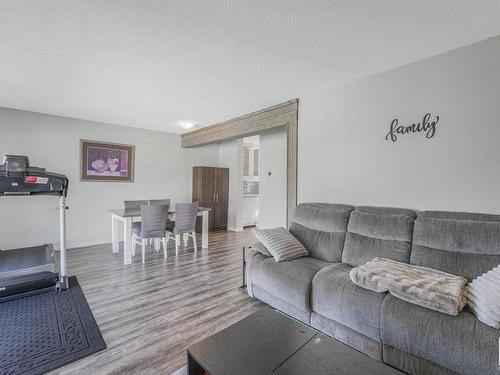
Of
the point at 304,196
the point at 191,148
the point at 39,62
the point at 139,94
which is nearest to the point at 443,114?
the point at 304,196

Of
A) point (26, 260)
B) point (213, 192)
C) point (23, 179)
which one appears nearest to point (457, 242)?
point (23, 179)

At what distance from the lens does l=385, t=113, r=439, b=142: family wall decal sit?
2.39 meters

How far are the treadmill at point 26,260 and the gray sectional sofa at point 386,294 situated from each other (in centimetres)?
234

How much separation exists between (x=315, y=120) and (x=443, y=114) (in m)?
1.38

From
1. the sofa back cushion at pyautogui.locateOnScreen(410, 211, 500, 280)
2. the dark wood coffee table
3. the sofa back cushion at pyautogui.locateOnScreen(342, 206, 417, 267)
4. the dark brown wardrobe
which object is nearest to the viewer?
the dark wood coffee table

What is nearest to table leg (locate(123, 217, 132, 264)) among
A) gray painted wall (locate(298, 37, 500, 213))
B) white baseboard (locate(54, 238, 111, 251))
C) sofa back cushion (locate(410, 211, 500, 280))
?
white baseboard (locate(54, 238, 111, 251))

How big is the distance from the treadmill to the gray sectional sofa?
2.34 meters

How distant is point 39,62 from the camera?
2.53 m

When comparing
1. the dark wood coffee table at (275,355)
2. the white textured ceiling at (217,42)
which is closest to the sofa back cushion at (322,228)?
the dark wood coffee table at (275,355)

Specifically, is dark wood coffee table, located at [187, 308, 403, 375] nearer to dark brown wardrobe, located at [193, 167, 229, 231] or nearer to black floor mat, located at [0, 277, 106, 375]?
black floor mat, located at [0, 277, 106, 375]

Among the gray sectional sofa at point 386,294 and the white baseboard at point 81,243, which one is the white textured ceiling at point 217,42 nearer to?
the gray sectional sofa at point 386,294

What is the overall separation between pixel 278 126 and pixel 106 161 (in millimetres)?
3538

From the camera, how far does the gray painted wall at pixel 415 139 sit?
2.12 meters

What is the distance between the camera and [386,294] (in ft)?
5.75
